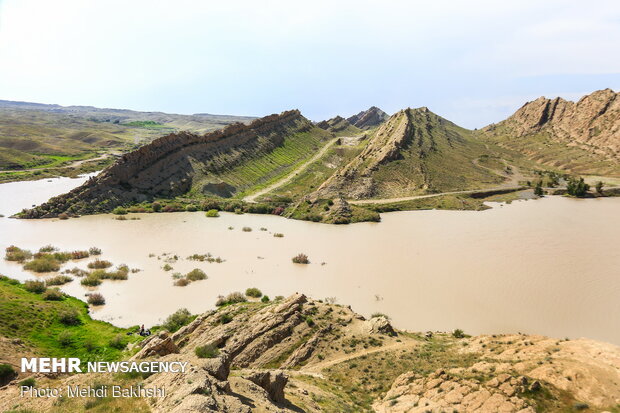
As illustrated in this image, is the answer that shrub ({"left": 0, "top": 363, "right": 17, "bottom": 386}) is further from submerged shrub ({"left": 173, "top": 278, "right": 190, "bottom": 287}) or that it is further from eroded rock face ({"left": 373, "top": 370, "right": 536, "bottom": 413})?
eroded rock face ({"left": 373, "top": 370, "right": 536, "bottom": 413})

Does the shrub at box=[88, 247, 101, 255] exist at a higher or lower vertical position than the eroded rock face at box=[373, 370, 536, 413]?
lower

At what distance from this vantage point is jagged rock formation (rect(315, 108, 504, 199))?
68.8 meters

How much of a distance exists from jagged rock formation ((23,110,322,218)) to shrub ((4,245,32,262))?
58.7 feet

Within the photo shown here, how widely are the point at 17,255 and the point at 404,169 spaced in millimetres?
67311

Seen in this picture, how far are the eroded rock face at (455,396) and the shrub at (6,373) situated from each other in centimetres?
1678

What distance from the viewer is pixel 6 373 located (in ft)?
50.0

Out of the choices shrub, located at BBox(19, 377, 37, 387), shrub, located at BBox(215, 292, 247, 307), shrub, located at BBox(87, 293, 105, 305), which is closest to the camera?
shrub, located at BBox(19, 377, 37, 387)

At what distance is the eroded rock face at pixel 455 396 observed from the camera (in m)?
13.1

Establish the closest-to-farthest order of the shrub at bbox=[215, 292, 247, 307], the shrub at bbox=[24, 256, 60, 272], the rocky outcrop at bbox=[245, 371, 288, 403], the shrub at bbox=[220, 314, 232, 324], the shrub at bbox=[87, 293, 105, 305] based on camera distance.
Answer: the rocky outcrop at bbox=[245, 371, 288, 403], the shrub at bbox=[220, 314, 232, 324], the shrub at bbox=[87, 293, 105, 305], the shrub at bbox=[215, 292, 247, 307], the shrub at bbox=[24, 256, 60, 272]

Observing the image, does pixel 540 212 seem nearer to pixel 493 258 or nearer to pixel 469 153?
pixel 493 258

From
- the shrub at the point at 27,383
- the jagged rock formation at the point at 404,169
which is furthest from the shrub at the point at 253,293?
the jagged rock formation at the point at 404,169

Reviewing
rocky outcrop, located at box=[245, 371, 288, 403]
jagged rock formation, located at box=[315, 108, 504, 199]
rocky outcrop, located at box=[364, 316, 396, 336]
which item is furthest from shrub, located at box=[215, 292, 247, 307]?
jagged rock formation, located at box=[315, 108, 504, 199]

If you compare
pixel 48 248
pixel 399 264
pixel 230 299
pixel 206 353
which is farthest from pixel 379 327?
pixel 48 248

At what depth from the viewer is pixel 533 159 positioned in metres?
106
